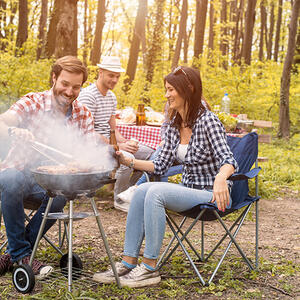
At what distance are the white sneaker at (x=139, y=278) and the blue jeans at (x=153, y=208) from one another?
10cm

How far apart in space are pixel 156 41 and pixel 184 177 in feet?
35.8

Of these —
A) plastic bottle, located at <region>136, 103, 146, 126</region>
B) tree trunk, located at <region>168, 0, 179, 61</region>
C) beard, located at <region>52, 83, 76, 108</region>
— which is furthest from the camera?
tree trunk, located at <region>168, 0, 179, 61</region>

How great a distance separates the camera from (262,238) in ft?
14.6

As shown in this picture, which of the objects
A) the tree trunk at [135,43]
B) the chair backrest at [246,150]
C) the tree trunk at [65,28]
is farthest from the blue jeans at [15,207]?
the tree trunk at [135,43]

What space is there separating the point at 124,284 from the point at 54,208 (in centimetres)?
72

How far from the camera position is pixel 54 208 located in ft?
10.5

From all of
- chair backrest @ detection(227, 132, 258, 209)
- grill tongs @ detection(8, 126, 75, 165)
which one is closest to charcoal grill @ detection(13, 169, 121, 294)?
grill tongs @ detection(8, 126, 75, 165)

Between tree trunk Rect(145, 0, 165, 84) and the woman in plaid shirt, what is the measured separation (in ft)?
34.9

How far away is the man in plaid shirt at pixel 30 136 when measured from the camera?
2.99m

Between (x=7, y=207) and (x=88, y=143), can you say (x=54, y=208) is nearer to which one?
(x=7, y=207)

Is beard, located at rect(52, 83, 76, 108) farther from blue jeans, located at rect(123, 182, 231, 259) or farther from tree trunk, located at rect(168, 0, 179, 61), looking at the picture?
tree trunk, located at rect(168, 0, 179, 61)

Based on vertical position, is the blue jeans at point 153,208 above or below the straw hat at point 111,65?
below

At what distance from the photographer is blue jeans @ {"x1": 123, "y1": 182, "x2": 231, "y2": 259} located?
2.95 m

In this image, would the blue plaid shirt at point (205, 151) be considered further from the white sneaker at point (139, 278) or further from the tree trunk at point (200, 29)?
the tree trunk at point (200, 29)
